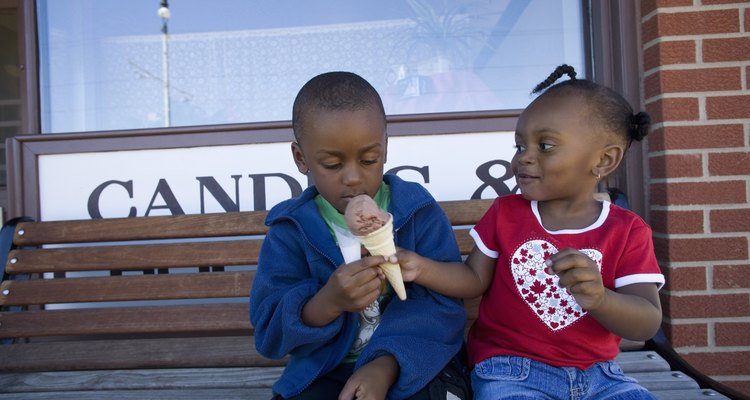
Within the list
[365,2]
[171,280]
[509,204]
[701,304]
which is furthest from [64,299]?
[701,304]

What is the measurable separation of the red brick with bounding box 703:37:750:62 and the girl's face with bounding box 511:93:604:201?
1.11 m

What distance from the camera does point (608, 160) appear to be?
5.34ft

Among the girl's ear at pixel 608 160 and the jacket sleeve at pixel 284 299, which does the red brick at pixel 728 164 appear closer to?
the girl's ear at pixel 608 160

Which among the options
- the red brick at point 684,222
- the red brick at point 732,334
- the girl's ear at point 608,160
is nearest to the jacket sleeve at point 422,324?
the girl's ear at point 608,160

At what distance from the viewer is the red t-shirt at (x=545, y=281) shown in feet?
4.98

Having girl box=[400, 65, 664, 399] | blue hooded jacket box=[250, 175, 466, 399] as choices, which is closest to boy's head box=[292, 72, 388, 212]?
blue hooded jacket box=[250, 175, 466, 399]

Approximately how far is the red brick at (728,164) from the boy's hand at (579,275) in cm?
137

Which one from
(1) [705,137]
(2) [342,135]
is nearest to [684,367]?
(1) [705,137]

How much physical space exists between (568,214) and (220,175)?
1.63 metres

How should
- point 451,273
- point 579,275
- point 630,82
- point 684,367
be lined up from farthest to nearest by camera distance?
point 630,82, point 684,367, point 451,273, point 579,275

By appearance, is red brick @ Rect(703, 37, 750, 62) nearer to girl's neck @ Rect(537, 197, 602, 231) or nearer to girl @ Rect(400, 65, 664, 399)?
girl @ Rect(400, 65, 664, 399)

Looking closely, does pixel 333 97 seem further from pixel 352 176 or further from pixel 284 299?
pixel 284 299

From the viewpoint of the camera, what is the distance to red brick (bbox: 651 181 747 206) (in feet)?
7.65

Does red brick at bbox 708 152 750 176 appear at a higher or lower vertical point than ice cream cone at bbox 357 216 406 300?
higher
